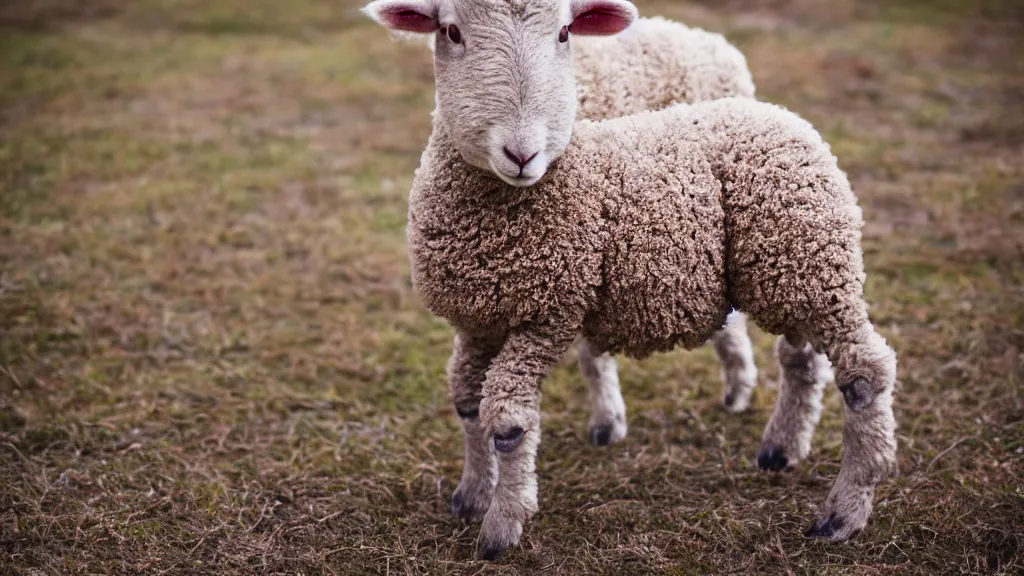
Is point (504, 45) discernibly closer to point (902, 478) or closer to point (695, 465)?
point (695, 465)

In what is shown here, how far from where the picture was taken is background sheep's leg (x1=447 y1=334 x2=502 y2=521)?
3439 mm

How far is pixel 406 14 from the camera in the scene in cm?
294

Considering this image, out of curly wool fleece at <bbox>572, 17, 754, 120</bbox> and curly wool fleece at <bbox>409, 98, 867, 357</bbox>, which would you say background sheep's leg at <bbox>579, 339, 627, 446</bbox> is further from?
curly wool fleece at <bbox>572, 17, 754, 120</bbox>

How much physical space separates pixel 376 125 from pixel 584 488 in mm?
5420

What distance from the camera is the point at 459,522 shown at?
141 inches

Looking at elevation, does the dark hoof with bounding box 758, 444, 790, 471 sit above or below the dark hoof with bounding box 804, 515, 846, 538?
below

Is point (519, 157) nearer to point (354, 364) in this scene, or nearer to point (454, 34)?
point (454, 34)

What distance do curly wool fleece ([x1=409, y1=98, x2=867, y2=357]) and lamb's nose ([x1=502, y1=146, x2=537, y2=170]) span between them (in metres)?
0.28

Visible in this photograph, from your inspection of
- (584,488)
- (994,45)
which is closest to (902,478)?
(584,488)

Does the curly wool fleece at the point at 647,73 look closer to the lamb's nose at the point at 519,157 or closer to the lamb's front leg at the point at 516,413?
the lamb's nose at the point at 519,157

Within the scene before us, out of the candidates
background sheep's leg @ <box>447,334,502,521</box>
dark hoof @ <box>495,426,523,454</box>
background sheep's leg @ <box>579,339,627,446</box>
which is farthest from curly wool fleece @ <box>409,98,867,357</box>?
background sheep's leg @ <box>579,339,627,446</box>

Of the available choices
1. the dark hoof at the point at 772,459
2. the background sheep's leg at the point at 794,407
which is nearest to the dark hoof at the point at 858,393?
the background sheep's leg at the point at 794,407

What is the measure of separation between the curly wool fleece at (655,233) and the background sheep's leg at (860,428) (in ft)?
0.27

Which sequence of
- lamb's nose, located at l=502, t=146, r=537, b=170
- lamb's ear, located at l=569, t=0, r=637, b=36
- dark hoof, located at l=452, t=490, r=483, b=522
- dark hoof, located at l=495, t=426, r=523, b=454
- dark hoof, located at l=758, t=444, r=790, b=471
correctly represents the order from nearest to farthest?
lamb's nose, located at l=502, t=146, r=537, b=170
lamb's ear, located at l=569, t=0, r=637, b=36
dark hoof, located at l=495, t=426, r=523, b=454
dark hoof, located at l=452, t=490, r=483, b=522
dark hoof, located at l=758, t=444, r=790, b=471
